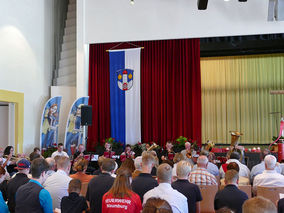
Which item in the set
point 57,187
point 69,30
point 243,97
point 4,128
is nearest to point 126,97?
point 69,30

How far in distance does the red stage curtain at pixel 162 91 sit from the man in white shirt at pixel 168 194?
9.01m

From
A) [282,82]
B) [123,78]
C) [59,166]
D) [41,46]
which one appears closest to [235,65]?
[282,82]

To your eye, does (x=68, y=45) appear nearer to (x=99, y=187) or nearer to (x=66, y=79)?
(x=66, y=79)

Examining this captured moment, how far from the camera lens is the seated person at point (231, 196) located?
11.8 feet

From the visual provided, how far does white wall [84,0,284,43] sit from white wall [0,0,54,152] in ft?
4.99

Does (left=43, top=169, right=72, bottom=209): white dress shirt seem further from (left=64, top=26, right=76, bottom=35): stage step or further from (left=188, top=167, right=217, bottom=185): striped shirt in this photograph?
(left=64, top=26, right=76, bottom=35): stage step

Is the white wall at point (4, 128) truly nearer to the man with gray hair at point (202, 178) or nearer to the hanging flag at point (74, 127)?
the hanging flag at point (74, 127)

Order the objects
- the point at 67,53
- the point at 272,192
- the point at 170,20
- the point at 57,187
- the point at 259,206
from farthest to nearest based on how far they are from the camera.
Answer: the point at 67,53 < the point at 170,20 < the point at 272,192 < the point at 57,187 < the point at 259,206

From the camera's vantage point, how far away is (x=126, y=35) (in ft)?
39.5

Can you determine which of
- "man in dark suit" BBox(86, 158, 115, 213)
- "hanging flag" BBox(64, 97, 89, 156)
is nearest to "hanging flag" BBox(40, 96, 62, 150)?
"hanging flag" BBox(64, 97, 89, 156)

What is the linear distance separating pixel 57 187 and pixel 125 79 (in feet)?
27.5

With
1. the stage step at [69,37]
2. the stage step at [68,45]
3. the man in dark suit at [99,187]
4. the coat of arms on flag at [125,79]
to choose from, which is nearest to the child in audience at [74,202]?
the man in dark suit at [99,187]

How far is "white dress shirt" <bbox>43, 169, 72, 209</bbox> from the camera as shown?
14.0ft

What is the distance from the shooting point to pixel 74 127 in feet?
38.0
